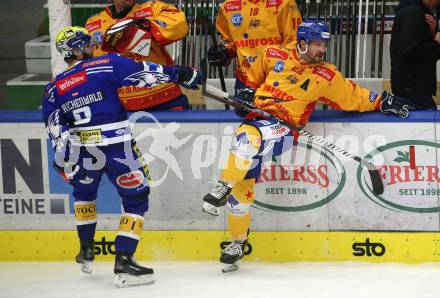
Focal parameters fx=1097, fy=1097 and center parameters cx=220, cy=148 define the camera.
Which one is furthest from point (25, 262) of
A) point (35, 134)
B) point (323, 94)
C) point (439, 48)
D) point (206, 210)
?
point (439, 48)

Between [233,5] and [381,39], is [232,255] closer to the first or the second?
[233,5]

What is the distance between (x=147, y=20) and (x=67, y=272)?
163 centimetres

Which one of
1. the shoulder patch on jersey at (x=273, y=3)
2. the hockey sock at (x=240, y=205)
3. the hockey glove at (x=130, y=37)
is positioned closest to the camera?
the hockey sock at (x=240, y=205)

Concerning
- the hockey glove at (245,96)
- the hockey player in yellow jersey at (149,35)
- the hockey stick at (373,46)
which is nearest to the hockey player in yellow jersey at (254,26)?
the hockey player in yellow jersey at (149,35)

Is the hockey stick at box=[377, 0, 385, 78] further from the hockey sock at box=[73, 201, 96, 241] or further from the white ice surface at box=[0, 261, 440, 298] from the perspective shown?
the hockey sock at box=[73, 201, 96, 241]

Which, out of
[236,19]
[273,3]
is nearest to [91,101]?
[236,19]

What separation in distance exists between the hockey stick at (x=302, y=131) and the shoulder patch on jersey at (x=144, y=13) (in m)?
0.87

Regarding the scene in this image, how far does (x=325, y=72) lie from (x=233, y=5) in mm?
1019

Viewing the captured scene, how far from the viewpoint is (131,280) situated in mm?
6121

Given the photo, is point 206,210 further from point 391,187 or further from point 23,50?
point 23,50

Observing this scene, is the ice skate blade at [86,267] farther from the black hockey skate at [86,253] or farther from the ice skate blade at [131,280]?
the ice skate blade at [131,280]

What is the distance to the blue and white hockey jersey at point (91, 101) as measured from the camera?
19.4 feet

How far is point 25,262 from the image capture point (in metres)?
6.61

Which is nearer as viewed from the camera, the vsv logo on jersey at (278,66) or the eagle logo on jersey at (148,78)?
the eagle logo on jersey at (148,78)
